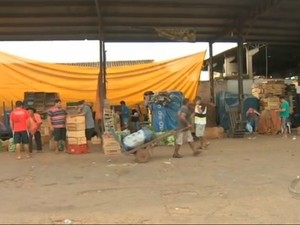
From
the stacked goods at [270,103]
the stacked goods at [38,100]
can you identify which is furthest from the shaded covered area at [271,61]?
the stacked goods at [38,100]

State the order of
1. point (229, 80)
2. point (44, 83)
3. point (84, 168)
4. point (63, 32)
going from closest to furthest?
point (84, 168) < point (63, 32) < point (44, 83) < point (229, 80)

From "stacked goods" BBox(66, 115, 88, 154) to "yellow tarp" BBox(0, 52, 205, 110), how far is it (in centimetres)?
785

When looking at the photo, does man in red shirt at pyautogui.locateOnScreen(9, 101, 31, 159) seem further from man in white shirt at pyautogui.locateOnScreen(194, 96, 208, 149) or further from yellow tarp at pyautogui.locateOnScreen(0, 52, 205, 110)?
yellow tarp at pyautogui.locateOnScreen(0, 52, 205, 110)

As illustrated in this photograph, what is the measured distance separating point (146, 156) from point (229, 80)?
1641 cm

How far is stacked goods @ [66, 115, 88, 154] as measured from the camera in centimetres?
1612

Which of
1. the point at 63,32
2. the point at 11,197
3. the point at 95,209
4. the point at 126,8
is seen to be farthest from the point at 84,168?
the point at 63,32

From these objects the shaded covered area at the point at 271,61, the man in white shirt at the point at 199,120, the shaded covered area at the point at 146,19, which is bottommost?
the man in white shirt at the point at 199,120

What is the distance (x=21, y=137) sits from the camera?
1516 cm

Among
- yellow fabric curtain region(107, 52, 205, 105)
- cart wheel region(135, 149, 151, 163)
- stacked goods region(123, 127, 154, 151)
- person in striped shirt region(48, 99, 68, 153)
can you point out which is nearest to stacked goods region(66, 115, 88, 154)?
person in striped shirt region(48, 99, 68, 153)

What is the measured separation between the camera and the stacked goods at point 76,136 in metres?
16.1

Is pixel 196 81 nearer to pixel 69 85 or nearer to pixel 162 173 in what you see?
pixel 69 85

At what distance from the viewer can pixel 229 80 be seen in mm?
28938

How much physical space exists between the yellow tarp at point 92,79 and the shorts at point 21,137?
8.57m

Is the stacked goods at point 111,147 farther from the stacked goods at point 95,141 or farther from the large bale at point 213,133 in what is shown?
the large bale at point 213,133
